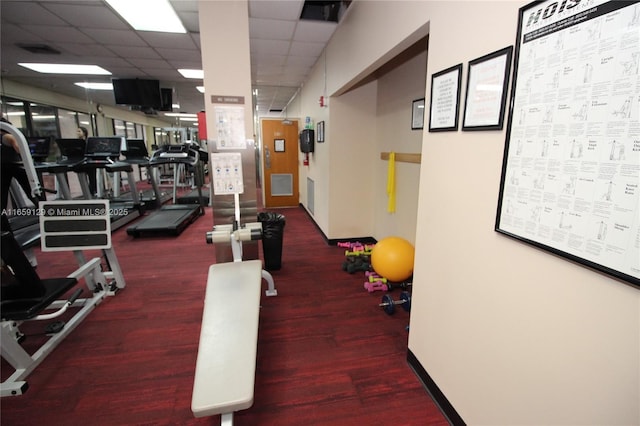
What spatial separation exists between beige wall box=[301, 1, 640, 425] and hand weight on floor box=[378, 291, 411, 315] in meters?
0.61

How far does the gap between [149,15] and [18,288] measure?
3.20 m

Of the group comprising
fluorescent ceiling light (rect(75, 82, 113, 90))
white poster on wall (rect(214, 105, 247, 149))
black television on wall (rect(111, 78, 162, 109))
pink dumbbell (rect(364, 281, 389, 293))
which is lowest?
pink dumbbell (rect(364, 281, 389, 293))

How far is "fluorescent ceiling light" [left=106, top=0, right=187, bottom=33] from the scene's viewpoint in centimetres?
321

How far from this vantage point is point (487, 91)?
1298 millimetres

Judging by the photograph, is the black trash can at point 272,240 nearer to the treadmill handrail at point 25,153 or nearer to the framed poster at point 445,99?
the treadmill handrail at point 25,153

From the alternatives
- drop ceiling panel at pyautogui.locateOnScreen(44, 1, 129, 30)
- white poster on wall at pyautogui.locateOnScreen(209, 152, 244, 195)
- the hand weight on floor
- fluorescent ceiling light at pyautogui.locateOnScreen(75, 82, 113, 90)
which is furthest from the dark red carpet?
fluorescent ceiling light at pyautogui.locateOnScreen(75, 82, 113, 90)

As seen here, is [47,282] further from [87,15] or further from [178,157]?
[178,157]

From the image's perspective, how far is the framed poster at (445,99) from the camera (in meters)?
1.50

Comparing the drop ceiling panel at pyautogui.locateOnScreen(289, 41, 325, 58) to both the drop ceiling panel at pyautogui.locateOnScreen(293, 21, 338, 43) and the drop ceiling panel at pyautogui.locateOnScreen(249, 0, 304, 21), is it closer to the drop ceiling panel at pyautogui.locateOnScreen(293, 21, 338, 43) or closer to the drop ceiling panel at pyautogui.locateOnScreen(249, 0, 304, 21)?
the drop ceiling panel at pyautogui.locateOnScreen(293, 21, 338, 43)

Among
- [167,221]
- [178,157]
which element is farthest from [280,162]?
[167,221]

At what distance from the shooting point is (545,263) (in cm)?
109

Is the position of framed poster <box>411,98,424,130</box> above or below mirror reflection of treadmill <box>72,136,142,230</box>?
above

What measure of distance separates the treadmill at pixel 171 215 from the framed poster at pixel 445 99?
14.7ft

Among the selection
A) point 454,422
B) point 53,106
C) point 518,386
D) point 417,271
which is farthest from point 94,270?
point 53,106
